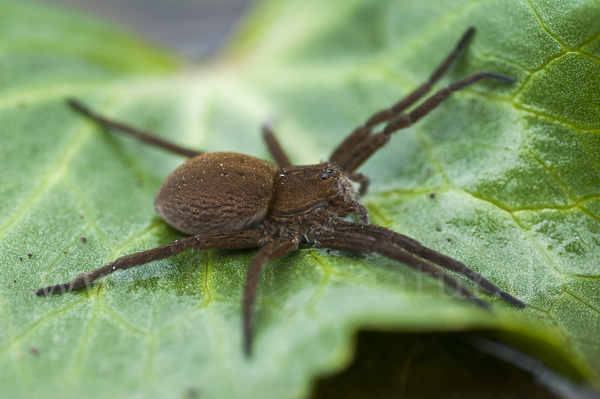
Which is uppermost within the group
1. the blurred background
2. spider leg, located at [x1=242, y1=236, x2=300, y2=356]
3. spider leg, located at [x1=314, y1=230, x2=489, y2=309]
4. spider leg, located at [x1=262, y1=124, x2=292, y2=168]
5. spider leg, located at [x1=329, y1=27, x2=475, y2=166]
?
the blurred background

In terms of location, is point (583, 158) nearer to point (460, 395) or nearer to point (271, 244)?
point (460, 395)

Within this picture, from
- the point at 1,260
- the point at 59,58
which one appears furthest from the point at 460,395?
the point at 59,58

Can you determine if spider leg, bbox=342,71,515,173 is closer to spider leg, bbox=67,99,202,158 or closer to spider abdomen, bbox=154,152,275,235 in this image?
spider abdomen, bbox=154,152,275,235

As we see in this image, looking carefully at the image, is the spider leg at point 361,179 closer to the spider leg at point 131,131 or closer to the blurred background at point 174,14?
the spider leg at point 131,131

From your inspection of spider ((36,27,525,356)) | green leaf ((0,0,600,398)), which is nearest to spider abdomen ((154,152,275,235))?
spider ((36,27,525,356))

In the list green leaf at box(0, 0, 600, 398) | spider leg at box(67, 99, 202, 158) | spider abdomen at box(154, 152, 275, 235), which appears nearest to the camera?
green leaf at box(0, 0, 600, 398)

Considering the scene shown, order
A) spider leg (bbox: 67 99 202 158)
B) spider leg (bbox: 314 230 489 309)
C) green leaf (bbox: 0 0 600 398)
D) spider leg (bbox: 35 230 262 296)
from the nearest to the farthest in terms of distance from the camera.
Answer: green leaf (bbox: 0 0 600 398)
spider leg (bbox: 314 230 489 309)
spider leg (bbox: 35 230 262 296)
spider leg (bbox: 67 99 202 158)

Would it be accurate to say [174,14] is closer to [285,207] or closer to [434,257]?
[285,207]

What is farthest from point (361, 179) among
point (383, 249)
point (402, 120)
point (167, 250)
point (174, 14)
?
point (174, 14)
